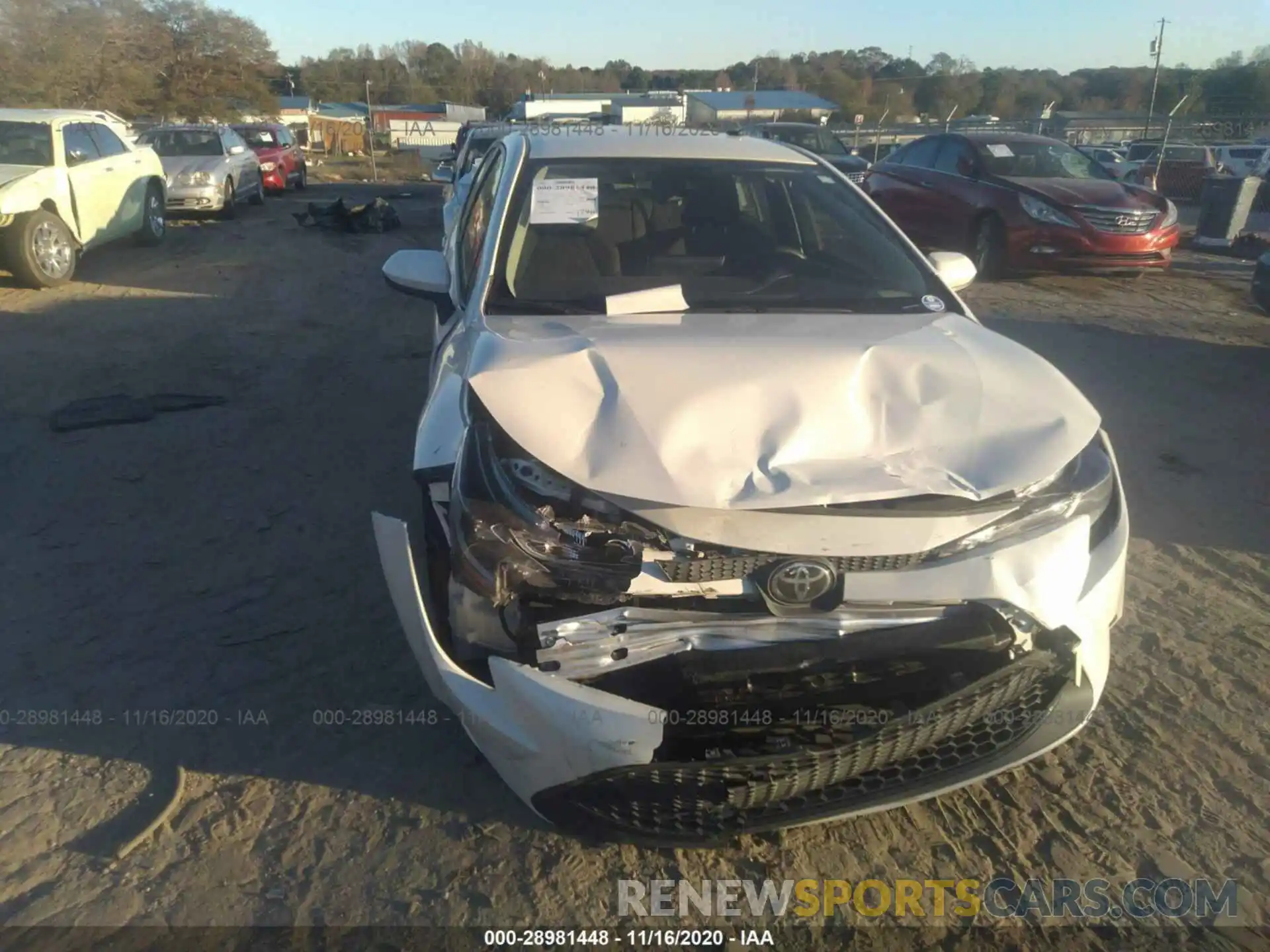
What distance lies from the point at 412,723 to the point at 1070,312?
26.1 feet

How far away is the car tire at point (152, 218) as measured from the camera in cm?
1188

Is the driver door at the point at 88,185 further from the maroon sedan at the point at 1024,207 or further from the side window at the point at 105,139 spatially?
the maroon sedan at the point at 1024,207

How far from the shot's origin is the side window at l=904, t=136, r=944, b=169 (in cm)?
1205

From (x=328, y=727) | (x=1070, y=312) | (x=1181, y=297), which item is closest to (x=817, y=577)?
(x=328, y=727)

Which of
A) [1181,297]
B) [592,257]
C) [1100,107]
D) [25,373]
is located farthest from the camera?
[1100,107]

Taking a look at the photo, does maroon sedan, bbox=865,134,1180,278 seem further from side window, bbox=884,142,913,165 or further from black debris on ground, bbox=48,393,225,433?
black debris on ground, bbox=48,393,225,433

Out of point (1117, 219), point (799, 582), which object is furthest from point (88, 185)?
point (1117, 219)

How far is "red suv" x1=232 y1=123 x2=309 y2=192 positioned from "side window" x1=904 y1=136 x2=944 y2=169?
1337 centimetres

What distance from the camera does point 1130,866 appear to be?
2.58 meters

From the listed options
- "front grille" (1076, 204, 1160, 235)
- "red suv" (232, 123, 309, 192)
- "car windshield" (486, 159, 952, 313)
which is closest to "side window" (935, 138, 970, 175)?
"front grille" (1076, 204, 1160, 235)

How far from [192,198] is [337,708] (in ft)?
45.1

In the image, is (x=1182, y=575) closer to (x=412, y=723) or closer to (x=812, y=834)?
(x=812, y=834)

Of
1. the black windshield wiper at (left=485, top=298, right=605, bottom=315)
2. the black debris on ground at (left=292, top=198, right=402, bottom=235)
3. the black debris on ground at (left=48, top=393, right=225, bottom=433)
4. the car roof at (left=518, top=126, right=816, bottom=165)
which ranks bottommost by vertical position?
the black debris on ground at (left=292, top=198, right=402, bottom=235)

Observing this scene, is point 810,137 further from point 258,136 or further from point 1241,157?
point 1241,157
